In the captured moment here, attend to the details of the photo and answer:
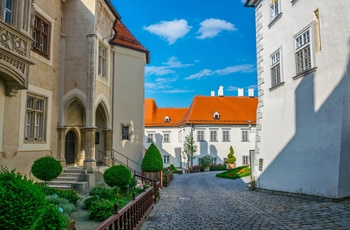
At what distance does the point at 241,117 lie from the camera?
45031mm

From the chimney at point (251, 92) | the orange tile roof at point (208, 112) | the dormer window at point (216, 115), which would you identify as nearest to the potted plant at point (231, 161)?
the orange tile roof at point (208, 112)

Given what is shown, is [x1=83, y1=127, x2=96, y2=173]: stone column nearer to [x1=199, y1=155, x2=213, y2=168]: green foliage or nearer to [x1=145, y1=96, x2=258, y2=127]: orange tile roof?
[x1=199, y1=155, x2=213, y2=168]: green foliage

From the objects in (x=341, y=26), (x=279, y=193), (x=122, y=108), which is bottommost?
(x=279, y=193)

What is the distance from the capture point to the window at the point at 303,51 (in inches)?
449

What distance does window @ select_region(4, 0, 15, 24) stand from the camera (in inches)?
403

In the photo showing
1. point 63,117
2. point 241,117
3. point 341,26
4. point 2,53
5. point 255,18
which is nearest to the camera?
point 2,53

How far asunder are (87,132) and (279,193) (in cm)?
980

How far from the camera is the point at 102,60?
59.6ft

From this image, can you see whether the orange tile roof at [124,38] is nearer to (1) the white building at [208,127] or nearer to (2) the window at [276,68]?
(2) the window at [276,68]

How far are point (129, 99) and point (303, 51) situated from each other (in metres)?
12.3

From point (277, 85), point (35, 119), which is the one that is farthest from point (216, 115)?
point (35, 119)

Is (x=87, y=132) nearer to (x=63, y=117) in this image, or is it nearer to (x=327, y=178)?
(x=63, y=117)

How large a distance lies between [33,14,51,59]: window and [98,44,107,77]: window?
150 inches

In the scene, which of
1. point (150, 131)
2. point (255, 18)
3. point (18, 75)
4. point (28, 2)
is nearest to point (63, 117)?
point (18, 75)
